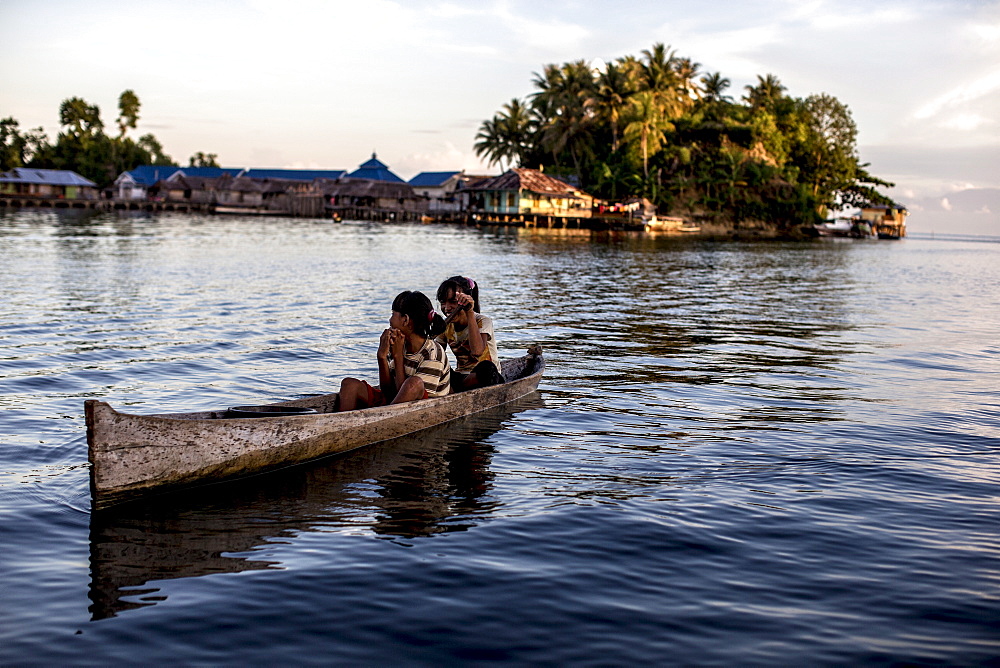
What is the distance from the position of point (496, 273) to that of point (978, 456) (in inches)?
879

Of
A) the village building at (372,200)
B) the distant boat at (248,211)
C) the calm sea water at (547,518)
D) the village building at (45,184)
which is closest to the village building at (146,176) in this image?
the village building at (45,184)

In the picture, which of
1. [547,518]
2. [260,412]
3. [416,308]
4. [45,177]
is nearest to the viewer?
[547,518]

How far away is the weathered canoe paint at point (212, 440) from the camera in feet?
19.6

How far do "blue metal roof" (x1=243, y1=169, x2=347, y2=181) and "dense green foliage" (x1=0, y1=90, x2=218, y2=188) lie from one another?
1738cm

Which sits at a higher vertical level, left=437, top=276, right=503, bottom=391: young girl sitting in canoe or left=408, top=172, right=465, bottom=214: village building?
left=408, top=172, right=465, bottom=214: village building

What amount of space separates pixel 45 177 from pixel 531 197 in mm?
52621

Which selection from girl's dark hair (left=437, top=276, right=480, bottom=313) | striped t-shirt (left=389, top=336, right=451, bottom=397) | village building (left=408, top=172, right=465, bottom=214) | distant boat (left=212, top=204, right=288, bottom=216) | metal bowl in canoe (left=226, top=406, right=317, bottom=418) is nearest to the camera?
metal bowl in canoe (left=226, top=406, right=317, bottom=418)

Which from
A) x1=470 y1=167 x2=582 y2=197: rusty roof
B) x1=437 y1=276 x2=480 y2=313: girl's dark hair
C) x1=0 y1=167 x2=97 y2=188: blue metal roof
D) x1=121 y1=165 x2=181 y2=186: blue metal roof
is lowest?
x1=437 y1=276 x2=480 y2=313: girl's dark hair

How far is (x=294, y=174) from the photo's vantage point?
3497 inches

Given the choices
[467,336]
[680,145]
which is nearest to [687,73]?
[680,145]

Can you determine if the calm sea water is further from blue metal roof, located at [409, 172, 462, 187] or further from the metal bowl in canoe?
blue metal roof, located at [409, 172, 462, 187]

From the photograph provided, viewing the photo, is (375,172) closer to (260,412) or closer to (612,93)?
(612,93)

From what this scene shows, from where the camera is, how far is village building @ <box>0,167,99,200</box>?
8444 cm

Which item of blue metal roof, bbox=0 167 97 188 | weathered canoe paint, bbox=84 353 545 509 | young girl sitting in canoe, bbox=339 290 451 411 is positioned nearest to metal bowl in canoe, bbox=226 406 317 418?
weathered canoe paint, bbox=84 353 545 509
